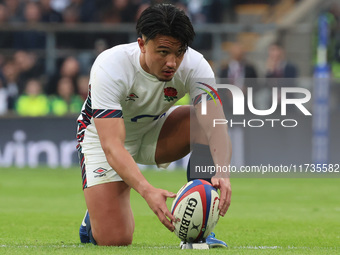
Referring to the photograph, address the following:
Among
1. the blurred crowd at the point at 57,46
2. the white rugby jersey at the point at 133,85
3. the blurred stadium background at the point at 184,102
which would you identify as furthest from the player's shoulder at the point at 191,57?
the blurred crowd at the point at 57,46

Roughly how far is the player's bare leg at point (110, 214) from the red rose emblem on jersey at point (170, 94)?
796mm

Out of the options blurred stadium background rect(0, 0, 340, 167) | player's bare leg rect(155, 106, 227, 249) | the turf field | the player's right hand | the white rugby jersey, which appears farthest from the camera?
blurred stadium background rect(0, 0, 340, 167)

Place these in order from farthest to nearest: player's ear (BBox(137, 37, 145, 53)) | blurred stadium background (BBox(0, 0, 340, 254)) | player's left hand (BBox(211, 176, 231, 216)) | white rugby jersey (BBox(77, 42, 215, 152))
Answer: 1. blurred stadium background (BBox(0, 0, 340, 254))
2. white rugby jersey (BBox(77, 42, 215, 152))
3. player's ear (BBox(137, 37, 145, 53))
4. player's left hand (BBox(211, 176, 231, 216))

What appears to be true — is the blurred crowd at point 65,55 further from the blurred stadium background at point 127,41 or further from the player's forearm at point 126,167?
the player's forearm at point 126,167

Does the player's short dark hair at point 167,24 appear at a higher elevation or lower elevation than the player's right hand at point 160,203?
higher

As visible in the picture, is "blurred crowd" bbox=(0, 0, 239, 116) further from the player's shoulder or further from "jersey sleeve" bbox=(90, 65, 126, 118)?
"jersey sleeve" bbox=(90, 65, 126, 118)

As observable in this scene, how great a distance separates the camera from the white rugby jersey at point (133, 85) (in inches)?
209

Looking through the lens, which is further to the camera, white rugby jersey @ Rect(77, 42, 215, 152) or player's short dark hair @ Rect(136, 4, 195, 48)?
white rugby jersey @ Rect(77, 42, 215, 152)

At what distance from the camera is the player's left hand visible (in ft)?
16.2

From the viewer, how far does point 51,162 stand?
47.5 feet

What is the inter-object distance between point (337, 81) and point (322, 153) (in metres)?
1.60

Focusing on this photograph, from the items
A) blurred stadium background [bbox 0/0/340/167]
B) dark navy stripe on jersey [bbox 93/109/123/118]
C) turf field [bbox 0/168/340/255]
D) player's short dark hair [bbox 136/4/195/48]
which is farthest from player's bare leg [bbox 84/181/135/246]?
blurred stadium background [bbox 0/0/340/167]

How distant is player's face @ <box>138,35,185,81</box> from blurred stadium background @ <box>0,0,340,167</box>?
29.1 ft

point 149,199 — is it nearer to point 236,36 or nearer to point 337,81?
point 337,81
